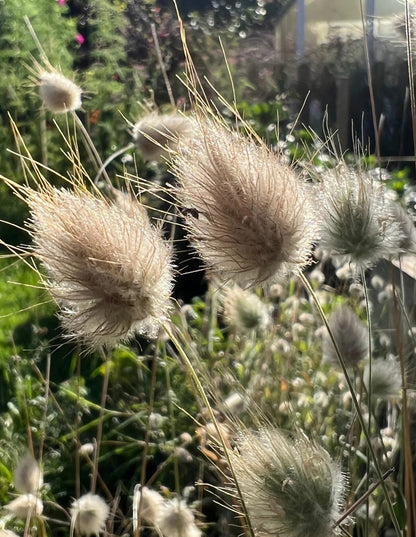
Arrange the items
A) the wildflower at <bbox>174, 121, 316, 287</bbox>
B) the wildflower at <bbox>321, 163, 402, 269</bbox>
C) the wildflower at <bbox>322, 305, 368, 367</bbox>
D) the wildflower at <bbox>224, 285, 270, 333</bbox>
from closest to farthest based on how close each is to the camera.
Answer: the wildflower at <bbox>174, 121, 316, 287</bbox> → the wildflower at <bbox>321, 163, 402, 269</bbox> → the wildflower at <bbox>322, 305, 368, 367</bbox> → the wildflower at <bbox>224, 285, 270, 333</bbox>

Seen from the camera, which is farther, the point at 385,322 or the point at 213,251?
the point at 385,322

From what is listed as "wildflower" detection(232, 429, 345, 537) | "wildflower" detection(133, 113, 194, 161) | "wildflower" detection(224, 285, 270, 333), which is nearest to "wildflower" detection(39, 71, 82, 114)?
"wildflower" detection(133, 113, 194, 161)

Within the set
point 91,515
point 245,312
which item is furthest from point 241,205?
point 245,312

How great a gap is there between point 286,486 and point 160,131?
0.48 m

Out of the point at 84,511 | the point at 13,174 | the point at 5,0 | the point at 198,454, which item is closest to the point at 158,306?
the point at 84,511

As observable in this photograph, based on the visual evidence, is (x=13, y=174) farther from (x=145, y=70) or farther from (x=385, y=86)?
(x=385, y=86)

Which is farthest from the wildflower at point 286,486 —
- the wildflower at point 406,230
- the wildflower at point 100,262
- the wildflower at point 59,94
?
the wildflower at point 59,94

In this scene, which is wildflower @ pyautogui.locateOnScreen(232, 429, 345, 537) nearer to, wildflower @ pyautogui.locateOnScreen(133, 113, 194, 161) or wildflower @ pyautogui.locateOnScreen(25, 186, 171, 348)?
wildflower @ pyautogui.locateOnScreen(25, 186, 171, 348)

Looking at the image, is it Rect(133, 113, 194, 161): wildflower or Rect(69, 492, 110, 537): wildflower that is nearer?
Rect(133, 113, 194, 161): wildflower

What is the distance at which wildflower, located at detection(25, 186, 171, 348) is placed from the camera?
2.10 feet

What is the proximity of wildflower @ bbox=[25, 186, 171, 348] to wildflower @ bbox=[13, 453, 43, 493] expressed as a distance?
0.48 meters

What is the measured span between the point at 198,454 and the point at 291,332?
1.07ft

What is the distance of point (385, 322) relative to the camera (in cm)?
192

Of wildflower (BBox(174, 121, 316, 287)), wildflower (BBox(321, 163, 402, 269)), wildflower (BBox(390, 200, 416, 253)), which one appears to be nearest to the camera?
wildflower (BBox(174, 121, 316, 287))
